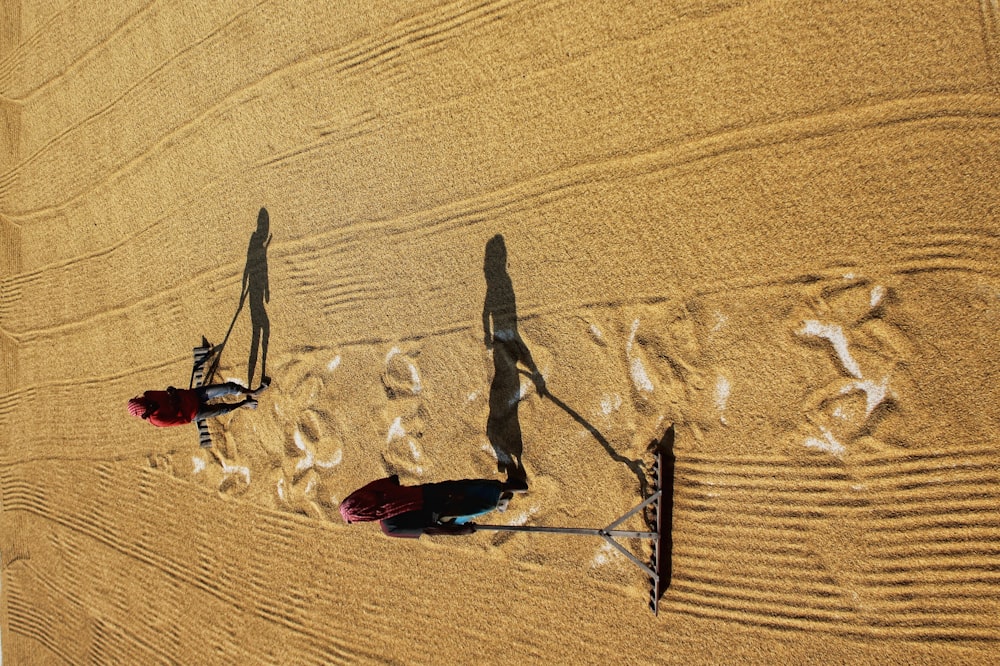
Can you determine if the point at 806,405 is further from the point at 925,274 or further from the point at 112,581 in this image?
the point at 112,581

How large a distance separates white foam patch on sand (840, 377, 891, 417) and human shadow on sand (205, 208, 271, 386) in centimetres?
378

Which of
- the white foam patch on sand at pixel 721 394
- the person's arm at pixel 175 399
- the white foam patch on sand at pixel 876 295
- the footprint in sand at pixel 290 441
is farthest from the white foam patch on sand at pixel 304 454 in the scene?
the white foam patch on sand at pixel 876 295

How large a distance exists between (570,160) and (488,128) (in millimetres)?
597

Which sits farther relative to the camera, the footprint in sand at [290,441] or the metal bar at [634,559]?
the footprint in sand at [290,441]

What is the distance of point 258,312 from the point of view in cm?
435

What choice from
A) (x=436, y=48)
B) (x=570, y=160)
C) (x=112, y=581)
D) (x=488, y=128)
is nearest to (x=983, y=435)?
(x=570, y=160)

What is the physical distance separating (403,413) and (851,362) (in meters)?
2.64

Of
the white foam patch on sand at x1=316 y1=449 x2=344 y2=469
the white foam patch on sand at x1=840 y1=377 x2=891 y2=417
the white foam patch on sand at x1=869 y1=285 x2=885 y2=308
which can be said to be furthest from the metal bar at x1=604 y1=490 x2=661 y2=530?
the white foam patch on sand at x1=316 y1=449 x2=344 y2=469

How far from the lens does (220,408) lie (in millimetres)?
4059

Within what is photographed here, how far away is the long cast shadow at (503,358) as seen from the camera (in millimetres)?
3633

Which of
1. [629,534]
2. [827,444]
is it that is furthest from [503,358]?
[827,444]

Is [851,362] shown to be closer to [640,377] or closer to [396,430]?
[640,377]

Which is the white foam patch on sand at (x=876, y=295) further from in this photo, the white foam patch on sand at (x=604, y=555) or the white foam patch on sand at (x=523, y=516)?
the white foam patch on sand at (x=523, y=516)

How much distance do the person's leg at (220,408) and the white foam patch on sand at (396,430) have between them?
110cm
